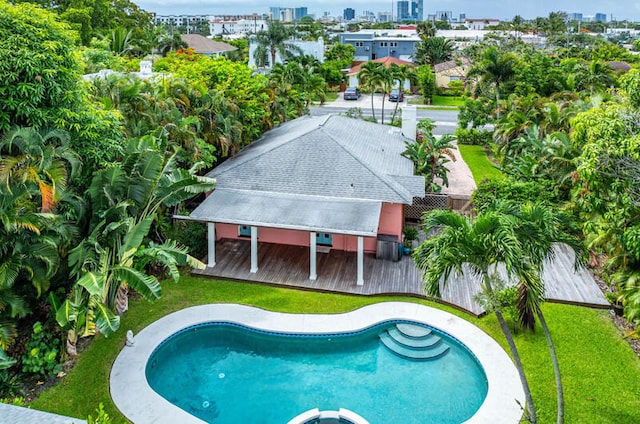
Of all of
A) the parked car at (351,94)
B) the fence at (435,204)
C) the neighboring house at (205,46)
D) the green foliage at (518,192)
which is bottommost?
the fence at (435,204)

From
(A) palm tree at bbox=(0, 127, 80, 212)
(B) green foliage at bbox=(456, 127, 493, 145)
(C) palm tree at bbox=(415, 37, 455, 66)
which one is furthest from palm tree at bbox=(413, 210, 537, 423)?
(C) palm tree at bbox=(415, 37, 455, 66)

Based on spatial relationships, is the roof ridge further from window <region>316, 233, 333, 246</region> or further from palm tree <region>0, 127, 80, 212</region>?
palm tree <region>0, 127, 80, 212</region>

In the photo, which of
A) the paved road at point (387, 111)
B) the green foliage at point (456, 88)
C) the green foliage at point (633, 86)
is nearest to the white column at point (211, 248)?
the green foliage at point (633, 86)

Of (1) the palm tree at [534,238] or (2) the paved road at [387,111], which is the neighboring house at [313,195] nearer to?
(1) the palm tree at [534,238]

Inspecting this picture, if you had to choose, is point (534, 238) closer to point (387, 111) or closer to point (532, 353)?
point (532, 353)

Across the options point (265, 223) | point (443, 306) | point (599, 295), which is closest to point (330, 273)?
point (265, 223)

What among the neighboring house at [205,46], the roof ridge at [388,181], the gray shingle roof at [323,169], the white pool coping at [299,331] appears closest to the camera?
the white pool coping at [299,331]

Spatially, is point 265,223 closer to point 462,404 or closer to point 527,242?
point 462,404
